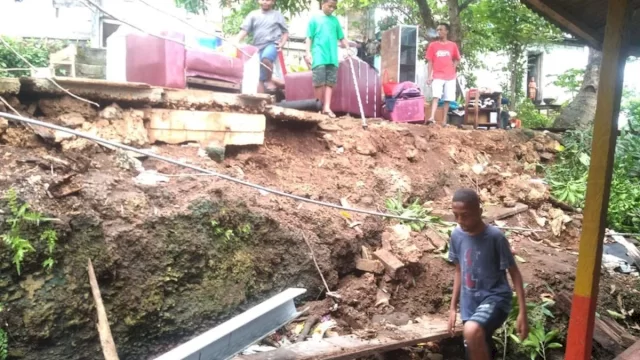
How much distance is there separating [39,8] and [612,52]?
1512 cm

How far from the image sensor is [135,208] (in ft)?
13.2

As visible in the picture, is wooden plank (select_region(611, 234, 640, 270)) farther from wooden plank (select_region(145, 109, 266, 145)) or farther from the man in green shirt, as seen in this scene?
wooden plank (select_region(145, 109, 266, 145))

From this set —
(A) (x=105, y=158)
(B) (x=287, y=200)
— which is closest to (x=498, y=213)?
(B) (x=287, y=200)

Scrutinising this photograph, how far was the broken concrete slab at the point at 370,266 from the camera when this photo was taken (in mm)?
5219

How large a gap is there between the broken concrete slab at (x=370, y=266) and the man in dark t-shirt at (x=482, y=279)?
1417 mm

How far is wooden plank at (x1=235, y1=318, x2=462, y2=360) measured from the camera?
12.7 ft

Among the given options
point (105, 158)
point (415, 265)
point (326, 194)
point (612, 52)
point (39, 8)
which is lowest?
point (415, 265)

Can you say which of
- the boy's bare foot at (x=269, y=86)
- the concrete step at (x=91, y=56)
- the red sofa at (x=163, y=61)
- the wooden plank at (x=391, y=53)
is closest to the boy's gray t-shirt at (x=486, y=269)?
the red sofa at (x=163, y=61)

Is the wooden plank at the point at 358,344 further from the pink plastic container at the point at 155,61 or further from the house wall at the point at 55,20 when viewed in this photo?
the house wall at the point at 55,20

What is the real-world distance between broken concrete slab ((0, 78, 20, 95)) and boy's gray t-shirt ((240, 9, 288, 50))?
4051 mm

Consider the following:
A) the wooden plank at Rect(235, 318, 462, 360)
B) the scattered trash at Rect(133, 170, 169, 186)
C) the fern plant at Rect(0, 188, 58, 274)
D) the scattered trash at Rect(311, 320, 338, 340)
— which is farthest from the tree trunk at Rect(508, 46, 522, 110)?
the fern plant at Rect(0, 188, 58, 274)

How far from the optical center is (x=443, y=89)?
9.16m

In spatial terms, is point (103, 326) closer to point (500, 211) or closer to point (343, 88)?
point (500, 211)

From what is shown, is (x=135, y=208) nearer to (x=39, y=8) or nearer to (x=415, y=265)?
(x=415, y=265)
